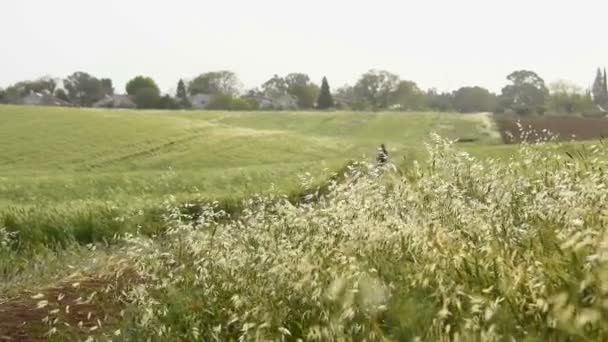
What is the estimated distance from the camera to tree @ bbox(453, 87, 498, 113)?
104 metres

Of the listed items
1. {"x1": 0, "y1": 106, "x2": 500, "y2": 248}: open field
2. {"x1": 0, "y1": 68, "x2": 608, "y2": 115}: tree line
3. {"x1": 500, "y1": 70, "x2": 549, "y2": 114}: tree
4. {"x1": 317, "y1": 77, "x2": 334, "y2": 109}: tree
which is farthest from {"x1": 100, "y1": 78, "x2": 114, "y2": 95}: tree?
{"x1": 500, "y1": 70, "x2": 549, "y2": 114}: tree

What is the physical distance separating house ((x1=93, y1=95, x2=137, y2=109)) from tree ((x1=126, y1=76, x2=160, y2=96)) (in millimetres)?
1477

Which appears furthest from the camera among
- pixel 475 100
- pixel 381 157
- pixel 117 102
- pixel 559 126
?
pixel 475 100

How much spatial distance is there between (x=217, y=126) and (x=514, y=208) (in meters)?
47.0

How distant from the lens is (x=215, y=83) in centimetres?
13150

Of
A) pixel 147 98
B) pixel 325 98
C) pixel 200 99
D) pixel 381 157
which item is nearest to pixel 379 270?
pixel 381 157

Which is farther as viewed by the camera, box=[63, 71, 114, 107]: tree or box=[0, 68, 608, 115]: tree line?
box=[63, 71, 114, 107]: tree

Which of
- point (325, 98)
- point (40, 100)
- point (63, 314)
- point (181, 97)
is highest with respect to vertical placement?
point (63, 314)

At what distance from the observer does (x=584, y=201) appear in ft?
13.6

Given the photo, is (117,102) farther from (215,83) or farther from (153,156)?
(153,156)

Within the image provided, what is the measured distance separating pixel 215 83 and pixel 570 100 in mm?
68831

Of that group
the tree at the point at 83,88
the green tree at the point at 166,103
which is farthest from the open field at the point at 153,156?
the tree at the point at 83,88

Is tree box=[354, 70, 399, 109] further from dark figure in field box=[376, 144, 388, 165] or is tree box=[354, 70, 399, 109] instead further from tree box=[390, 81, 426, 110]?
dark figure in field box=[376, 144, 388, 165]

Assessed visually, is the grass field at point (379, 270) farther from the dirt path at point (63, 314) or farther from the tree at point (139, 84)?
the tree at point (139, 84)
